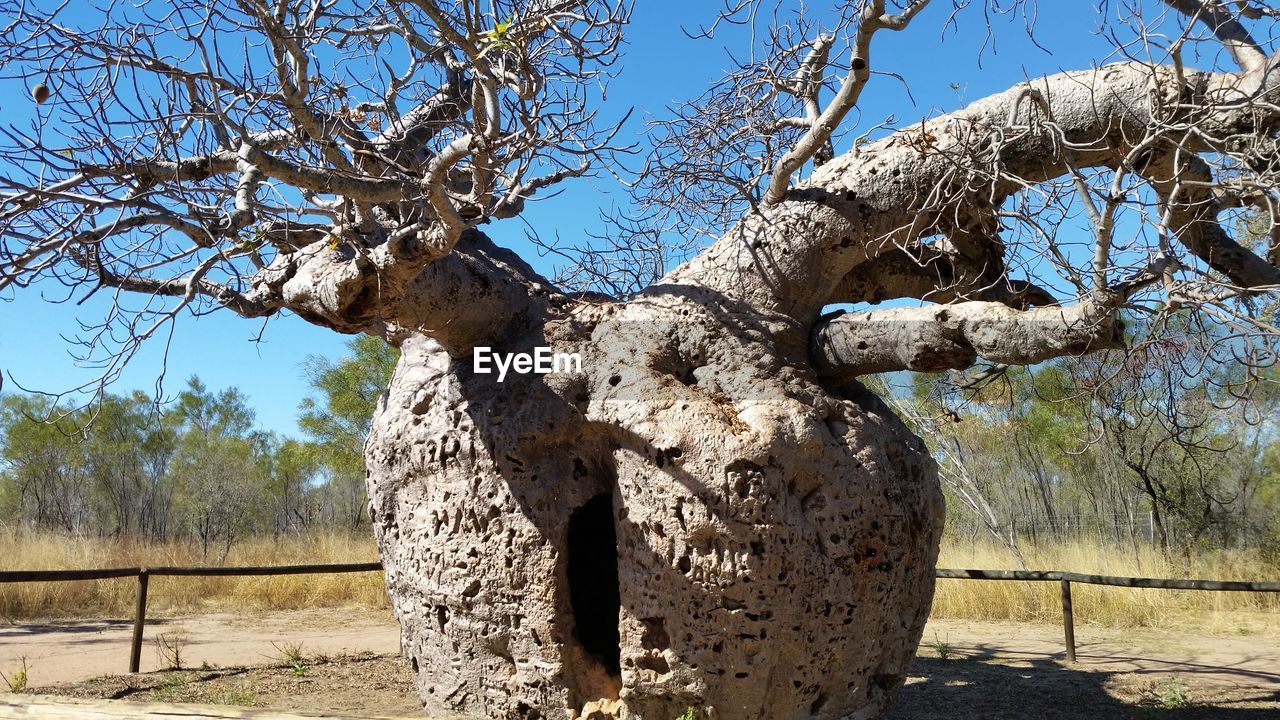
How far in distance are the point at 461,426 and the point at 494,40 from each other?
78.9 inches

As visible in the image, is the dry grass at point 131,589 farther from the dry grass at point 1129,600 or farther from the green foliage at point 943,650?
the dry grass at point 1129,600

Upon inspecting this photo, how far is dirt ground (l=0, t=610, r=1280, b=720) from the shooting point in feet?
18.2

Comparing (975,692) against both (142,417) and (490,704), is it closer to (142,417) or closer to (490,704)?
(490,704)

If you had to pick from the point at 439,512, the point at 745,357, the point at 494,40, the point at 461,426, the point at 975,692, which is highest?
Result: the point at 494,40

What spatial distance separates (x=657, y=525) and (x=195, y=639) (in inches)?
237

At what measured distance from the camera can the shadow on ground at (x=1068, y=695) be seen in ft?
17.5

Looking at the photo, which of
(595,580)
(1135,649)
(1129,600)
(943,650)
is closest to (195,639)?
(595,580)

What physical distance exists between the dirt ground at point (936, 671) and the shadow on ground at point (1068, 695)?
0.01 m

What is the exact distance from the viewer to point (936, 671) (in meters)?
6.81

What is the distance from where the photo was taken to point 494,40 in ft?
10.2

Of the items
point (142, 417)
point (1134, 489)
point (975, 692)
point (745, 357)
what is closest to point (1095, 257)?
point (745, 357)

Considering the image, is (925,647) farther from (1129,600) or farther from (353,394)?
(353,394)

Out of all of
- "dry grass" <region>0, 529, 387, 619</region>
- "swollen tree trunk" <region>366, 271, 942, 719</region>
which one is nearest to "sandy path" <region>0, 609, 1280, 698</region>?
"dry grass" <region>0, 529, 387, 619</region>

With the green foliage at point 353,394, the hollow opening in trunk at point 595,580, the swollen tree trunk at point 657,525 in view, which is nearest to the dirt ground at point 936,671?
the swollen tree trunk at point 657,525
